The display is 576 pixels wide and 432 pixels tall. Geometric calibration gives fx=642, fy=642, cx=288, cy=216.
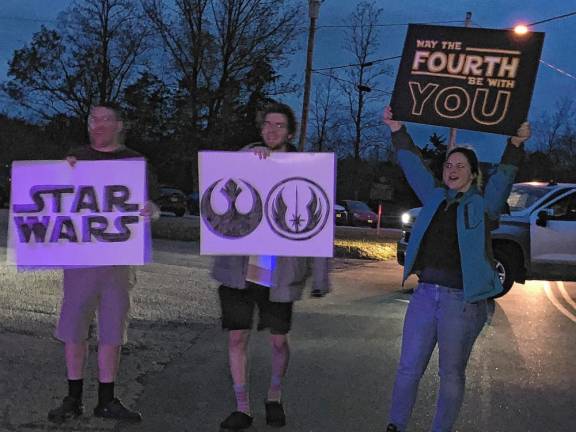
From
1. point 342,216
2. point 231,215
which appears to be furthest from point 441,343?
point 342,216

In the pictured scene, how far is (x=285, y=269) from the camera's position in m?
4.11

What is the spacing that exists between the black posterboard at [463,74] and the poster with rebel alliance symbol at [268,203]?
0.83 metres

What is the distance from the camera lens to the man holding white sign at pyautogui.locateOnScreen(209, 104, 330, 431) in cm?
406

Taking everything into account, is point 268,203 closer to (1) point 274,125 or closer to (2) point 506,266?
(1) point 274,125

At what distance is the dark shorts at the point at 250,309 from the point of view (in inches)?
159

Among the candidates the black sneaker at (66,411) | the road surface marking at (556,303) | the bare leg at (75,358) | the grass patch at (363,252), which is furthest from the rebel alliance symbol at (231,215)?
the grass patch at (363,252)

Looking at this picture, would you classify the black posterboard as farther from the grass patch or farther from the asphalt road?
the grass patch

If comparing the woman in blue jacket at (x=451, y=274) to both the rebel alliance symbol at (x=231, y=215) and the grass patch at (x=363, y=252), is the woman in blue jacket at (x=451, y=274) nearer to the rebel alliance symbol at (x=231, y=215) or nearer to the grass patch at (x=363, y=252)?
the rebel alliance symbol at (x=231, y=215)

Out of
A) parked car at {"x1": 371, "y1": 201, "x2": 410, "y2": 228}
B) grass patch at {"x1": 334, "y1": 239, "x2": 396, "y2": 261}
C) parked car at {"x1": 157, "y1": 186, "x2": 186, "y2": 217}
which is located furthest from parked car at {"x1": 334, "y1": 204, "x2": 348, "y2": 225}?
grass patch at {"x1": 334, "y1": 239, "x2": 396, "y2": 261}

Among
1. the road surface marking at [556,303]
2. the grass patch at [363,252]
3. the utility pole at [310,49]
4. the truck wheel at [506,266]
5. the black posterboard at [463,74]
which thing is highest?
the utility pole at [310,49]

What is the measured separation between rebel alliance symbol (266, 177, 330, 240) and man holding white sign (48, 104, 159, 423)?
1.05 meters

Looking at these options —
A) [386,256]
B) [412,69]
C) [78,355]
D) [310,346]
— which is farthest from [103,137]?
[386,256]

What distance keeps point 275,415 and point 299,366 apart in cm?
154

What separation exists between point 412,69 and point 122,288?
2.53 meters
